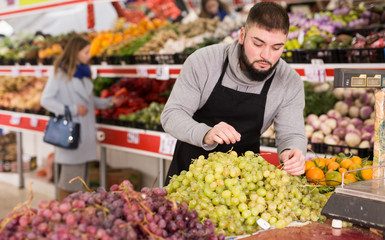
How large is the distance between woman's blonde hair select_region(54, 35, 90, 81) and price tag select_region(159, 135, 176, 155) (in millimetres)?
1115

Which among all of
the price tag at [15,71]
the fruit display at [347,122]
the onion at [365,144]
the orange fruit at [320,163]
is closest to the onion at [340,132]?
the fruit display at [347,122]

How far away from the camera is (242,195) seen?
168 centimetres

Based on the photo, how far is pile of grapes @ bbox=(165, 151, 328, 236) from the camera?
A: 1.64 metres

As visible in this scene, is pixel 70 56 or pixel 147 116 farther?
pixel 147 116

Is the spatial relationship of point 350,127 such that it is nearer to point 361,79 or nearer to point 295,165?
point 295,165

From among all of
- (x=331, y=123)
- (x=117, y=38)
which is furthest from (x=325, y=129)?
(x=117, y=38)

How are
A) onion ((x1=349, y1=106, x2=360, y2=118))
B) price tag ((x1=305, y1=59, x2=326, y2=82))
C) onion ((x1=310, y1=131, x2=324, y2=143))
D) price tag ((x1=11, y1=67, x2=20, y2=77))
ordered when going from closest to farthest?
price tag ((x1=305, y1=59, x2=326, y2=82)) → onion ((x1=310, y1=131, x2=324, y2=143)) → onion ((x1=349, y1=106, x2=360, y2=118)) → price tag ((x1=11, y1=67, x2=20, y2=77))

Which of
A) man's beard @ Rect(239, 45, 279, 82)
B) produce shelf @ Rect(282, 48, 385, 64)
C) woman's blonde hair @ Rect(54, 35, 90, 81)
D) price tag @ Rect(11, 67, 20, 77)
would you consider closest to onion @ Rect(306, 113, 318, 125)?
produce shelf @ Rect(282, 48, 385, 64)

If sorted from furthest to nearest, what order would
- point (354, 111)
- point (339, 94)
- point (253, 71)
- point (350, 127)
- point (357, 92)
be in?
point (339, 94), point (357, 92), point (354, 111), point (350, 127), point (253, 71)

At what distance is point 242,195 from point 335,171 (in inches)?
25.5

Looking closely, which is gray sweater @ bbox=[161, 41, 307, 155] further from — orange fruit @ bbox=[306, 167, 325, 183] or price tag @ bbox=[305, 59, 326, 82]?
price tag @ bbox=[305, 59, 326, 82]

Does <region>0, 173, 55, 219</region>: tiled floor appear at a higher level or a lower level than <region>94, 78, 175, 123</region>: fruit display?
lower

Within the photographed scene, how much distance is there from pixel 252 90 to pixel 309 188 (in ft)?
2.31

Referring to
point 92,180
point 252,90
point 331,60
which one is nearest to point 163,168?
point 92,180
